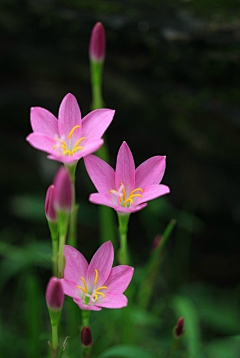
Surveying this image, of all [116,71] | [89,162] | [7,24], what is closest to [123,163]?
[89,162]

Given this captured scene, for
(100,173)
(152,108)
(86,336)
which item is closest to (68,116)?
(100,173)

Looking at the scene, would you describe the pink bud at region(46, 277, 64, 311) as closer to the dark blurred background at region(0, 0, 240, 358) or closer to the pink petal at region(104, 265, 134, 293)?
the pink petal at region(104, 265, 134, 293)

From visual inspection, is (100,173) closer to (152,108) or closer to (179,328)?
(179,328)

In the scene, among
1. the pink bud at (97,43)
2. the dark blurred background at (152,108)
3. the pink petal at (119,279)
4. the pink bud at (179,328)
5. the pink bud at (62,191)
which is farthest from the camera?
the dark blurred background at (152,108)

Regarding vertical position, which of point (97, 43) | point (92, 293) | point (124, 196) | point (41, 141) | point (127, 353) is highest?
point (97, 43)

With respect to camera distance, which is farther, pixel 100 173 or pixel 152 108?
pixel 152 108

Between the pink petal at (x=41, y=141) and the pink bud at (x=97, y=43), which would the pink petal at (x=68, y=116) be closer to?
the pink petal at (x=41, y=141)

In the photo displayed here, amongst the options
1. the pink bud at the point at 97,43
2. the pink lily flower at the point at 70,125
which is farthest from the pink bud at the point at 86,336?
the pink bud at the point at 97,43

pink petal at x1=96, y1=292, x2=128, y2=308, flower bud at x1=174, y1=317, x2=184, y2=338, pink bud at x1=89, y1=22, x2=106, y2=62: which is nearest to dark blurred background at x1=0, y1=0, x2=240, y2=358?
pink bud at x1=89, y1=22, x2=106, y2=62
